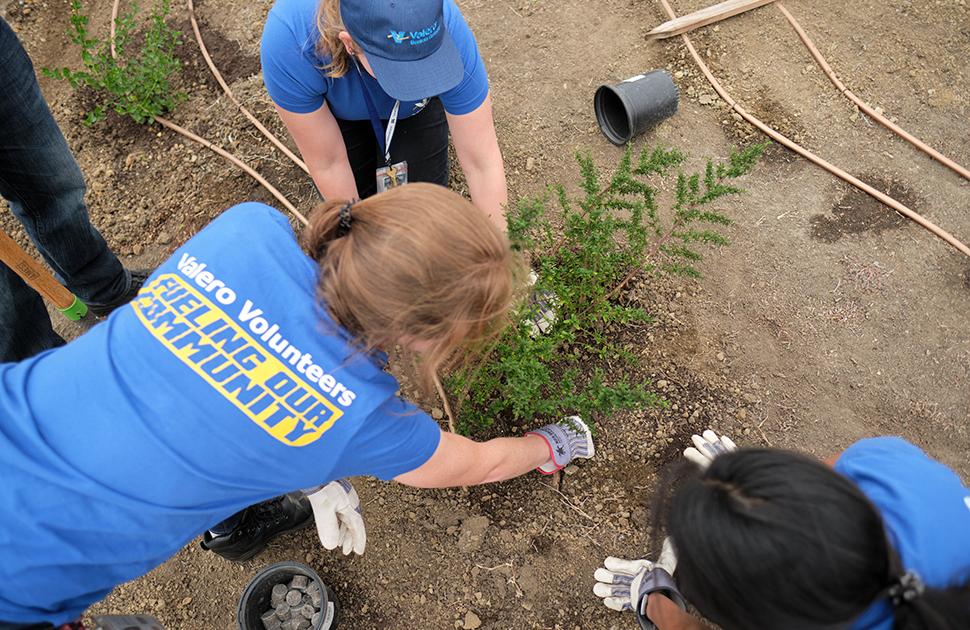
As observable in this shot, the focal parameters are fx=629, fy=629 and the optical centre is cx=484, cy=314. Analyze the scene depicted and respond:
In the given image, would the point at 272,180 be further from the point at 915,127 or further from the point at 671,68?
the point at 915,127

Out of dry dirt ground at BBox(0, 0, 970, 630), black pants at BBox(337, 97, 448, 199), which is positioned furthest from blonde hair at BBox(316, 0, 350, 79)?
dry dirt ground at BBox(0, 0, 970, 630)

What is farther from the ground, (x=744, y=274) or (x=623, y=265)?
(x=623, y=265)

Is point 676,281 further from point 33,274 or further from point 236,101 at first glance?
point 33,274

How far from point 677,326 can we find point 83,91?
10.4 ft

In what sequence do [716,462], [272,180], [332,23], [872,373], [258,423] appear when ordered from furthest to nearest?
[272,180] < [872,373] < [332,23] < [716,462] < [258,423]

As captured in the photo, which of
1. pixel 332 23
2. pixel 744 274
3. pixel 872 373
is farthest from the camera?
pixel 744 274

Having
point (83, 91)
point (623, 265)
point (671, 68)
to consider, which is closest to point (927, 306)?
point (623, 265)

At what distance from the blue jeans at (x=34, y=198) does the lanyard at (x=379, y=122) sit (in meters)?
1.02

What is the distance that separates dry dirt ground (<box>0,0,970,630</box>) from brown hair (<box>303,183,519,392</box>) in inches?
48.4

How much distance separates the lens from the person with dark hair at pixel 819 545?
113 centimetres

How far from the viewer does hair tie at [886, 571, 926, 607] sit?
1.11 meters

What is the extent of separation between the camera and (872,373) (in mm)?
2477

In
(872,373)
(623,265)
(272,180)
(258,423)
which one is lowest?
(872,373)

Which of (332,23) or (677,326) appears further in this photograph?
(677,326)
